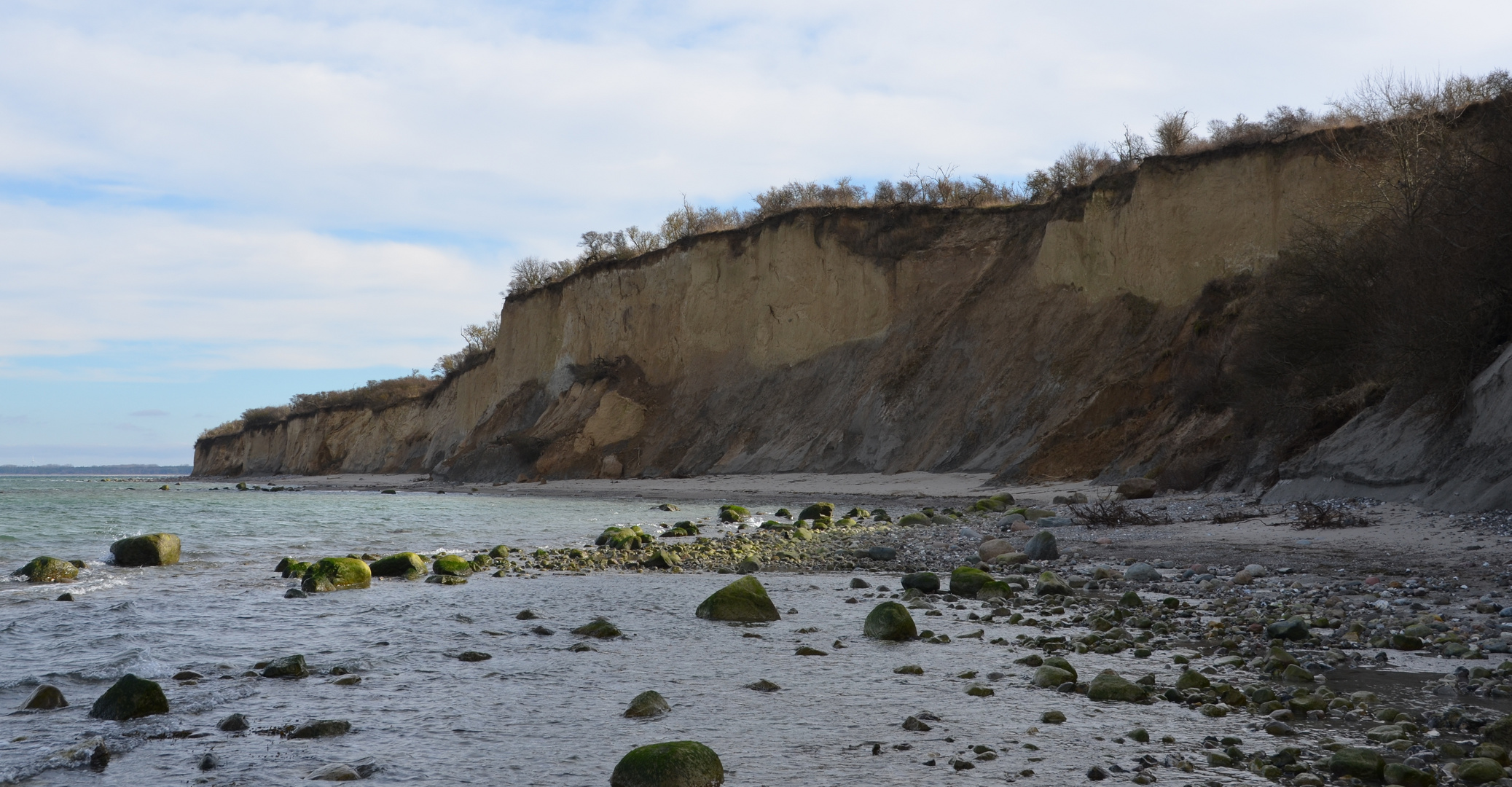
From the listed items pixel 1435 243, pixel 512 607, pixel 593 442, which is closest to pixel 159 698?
pixel 512 607

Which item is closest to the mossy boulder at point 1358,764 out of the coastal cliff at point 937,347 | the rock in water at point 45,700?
the rock in water at point 45,700

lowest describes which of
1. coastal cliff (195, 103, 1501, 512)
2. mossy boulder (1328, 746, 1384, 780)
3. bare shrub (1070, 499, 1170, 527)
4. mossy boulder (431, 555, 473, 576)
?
mossy boulder (431, 555, 473, 576)

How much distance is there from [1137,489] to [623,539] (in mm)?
9299

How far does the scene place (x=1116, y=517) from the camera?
1368cm

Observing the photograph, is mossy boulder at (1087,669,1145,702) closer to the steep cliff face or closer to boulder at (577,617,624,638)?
boulder at (577,617,624,638)

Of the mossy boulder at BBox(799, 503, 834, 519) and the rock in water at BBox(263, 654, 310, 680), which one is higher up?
the mossy boulder at BBox(799, 503, 834, 519)

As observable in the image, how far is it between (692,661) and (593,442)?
1332 inches

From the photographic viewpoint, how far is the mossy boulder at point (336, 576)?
1036cm

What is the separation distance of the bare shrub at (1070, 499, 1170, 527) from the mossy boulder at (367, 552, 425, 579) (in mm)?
8920

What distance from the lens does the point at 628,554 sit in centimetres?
1351

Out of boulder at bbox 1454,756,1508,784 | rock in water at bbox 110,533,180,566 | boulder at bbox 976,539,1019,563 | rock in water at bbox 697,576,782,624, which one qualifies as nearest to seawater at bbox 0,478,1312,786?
rock in water at bbox 697,576,782,624

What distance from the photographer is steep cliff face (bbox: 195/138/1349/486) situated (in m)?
23.8

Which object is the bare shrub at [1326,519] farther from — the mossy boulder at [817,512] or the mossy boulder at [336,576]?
the mossy boulder at [336,576]

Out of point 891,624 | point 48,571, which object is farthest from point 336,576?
point 891,624
